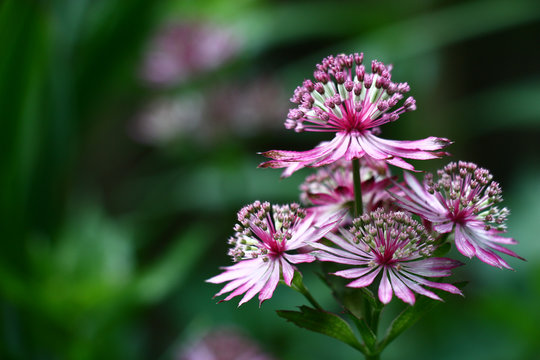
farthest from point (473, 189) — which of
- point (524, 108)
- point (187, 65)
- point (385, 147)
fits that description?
point (524, 108)

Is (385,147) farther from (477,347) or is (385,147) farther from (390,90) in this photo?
Result: (477,347)

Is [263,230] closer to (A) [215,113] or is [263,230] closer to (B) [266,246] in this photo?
(B) [266,246]

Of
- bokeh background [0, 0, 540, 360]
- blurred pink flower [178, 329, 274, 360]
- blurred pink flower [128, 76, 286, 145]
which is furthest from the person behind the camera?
blurred pink flower [128, 76, 286, 145]

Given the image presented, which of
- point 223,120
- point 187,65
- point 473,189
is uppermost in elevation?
point 187,65

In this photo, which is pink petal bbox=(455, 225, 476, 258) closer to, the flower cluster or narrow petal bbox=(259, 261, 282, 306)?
the flower cluster

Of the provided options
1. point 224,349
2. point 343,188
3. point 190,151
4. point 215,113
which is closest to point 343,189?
point 343,188

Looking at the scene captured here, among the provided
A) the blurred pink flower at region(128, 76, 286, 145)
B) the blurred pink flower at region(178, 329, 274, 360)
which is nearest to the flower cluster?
the blurred pink flower at region(178, 329, 274, 360)
